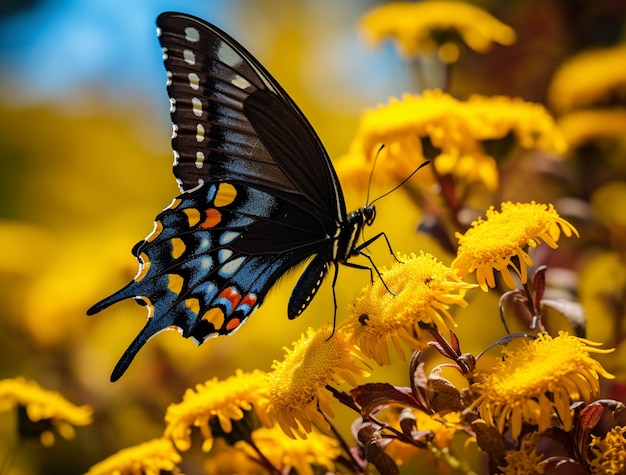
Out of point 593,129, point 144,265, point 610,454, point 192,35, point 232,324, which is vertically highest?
point 192,35

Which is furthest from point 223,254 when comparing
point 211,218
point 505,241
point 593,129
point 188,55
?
point 593,129

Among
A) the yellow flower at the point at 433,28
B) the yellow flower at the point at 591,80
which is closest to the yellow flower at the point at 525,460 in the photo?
the yellow flower at the point at 433,28

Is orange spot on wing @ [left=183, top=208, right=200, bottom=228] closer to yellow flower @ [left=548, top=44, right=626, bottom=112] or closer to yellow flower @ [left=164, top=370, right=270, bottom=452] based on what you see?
yellow flower @ [left=164, top=370, right=270, bottom=452]

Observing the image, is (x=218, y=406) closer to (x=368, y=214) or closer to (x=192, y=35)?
(x=368, y=214)

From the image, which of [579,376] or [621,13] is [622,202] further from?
[579,376]

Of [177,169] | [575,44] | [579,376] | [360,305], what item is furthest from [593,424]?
[575,44]

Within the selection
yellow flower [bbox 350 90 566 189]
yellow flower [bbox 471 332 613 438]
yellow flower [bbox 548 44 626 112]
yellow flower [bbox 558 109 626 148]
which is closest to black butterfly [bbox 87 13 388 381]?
yellow flower [bbox 350 90 566 189]
